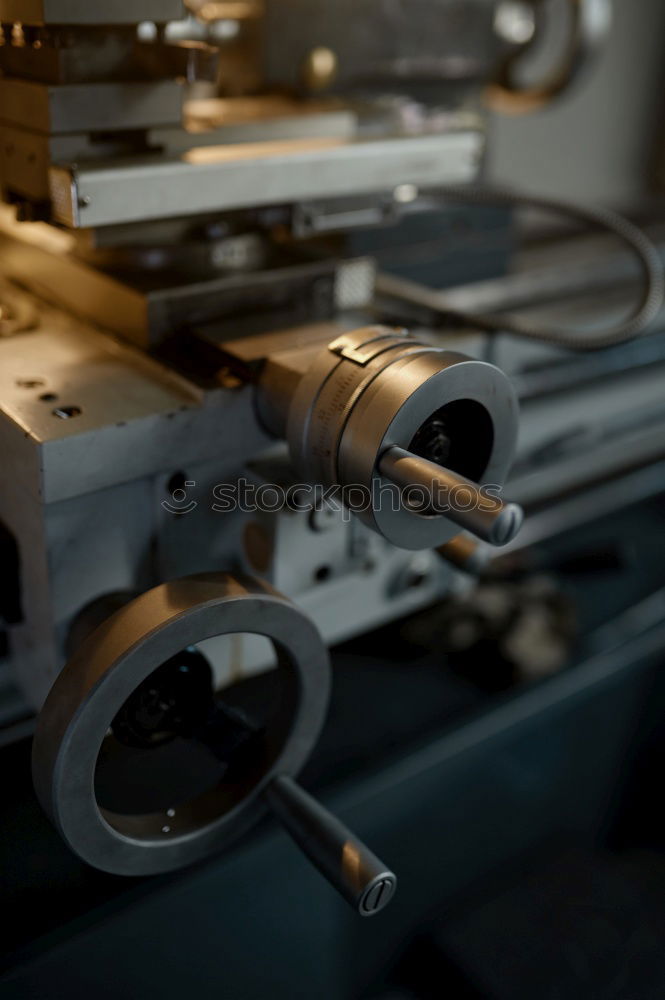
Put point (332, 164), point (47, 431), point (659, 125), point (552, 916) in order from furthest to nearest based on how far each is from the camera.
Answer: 1. point (659, 125)
2. point (552, 916)
3. point (332, 164)
4. point (47, 431)

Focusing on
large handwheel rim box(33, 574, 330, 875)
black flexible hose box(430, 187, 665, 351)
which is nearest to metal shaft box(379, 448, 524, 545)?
large handwheel rim box(33, 574, 330, 875)

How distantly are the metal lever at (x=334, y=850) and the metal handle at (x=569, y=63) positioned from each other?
839mm

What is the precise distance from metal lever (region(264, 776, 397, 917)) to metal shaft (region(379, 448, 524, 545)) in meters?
0.23

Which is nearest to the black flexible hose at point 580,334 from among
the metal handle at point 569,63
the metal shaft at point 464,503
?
the metal handle at point 569,63

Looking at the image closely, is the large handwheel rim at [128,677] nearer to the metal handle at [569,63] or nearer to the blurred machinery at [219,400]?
the blurred machinery at [219,400]

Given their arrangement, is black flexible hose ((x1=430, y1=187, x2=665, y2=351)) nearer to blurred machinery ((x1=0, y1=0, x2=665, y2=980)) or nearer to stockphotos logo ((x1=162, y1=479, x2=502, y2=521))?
blurred machinery ((x1=0, y1=0, x2=665, y2=980))

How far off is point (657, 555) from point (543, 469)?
232mm

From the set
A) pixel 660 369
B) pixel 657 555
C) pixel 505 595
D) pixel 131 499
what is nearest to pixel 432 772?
pixel 505 595

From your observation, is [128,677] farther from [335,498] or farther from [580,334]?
[580,334]

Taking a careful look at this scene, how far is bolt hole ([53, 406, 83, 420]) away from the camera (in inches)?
24.7

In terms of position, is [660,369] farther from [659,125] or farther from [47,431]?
[659,125]

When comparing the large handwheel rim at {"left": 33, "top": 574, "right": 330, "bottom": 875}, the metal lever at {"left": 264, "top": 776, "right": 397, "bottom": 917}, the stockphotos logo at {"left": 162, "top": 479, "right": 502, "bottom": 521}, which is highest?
the stockphotos logo at {"left": 162, "top": 479, "right": 502, "bottom": 521}

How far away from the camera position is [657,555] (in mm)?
1197

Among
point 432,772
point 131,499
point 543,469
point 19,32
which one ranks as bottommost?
point 432,772
